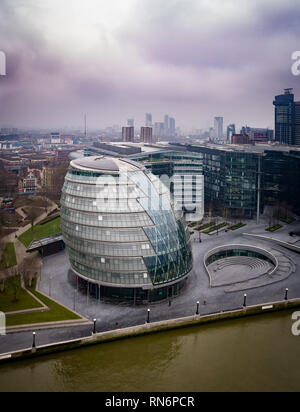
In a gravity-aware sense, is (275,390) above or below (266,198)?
below

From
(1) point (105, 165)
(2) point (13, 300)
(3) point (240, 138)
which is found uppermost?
(3) point (240, 138)

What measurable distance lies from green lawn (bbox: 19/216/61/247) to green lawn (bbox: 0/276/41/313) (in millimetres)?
21462

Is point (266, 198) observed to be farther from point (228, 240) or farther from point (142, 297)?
point (142, 297)

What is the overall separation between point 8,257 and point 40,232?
1740 centimetres

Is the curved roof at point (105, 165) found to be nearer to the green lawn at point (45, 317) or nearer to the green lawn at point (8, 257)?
the green lawn at point (45, 317)

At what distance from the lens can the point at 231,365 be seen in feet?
126

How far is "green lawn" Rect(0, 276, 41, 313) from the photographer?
49.2 meters

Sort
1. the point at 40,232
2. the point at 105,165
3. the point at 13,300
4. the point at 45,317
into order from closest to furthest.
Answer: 1. the point at 45,317
2. the point at 13,300
3. the point at 105,165
4. the point at 40,232

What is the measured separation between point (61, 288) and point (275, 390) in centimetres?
3274

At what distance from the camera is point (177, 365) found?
128 ft

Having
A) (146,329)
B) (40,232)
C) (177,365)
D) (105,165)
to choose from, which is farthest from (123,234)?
(40,232)

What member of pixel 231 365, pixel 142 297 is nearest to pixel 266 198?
pixel 142 297
